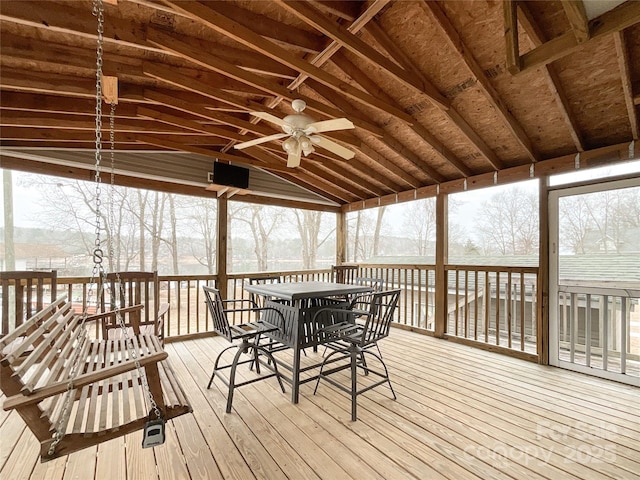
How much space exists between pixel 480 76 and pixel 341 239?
4.47 meters

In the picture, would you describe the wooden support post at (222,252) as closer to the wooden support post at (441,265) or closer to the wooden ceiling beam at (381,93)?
the wooden ceiling beam at (381,93)

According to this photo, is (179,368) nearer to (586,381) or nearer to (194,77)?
(194,77)

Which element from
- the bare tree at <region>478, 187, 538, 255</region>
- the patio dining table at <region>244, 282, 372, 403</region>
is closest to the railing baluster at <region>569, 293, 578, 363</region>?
the bare tree at <region>478, 187, 538, 255</region>

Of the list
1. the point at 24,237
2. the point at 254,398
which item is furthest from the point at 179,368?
the point at 24,237

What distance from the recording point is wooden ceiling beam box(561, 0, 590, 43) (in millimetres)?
1399

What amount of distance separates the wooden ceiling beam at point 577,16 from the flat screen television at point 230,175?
415cm

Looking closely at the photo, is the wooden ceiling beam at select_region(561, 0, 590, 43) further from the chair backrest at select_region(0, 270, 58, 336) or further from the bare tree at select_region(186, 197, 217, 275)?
the bare tree at select_region(186, 197, 217, 275)

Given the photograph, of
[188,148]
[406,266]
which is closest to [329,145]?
[188,148]

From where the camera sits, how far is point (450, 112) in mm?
3168

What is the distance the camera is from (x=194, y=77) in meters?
2.88

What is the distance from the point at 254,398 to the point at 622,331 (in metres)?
4.16

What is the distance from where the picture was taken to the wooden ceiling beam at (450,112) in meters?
2.46

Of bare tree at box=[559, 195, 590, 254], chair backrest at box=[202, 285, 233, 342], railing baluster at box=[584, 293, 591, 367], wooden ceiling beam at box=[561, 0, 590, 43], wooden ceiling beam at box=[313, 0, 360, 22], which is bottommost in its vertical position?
railing baluster at box=[584, 293, 591, 367]

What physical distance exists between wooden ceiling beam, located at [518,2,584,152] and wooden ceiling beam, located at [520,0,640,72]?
59 cm
